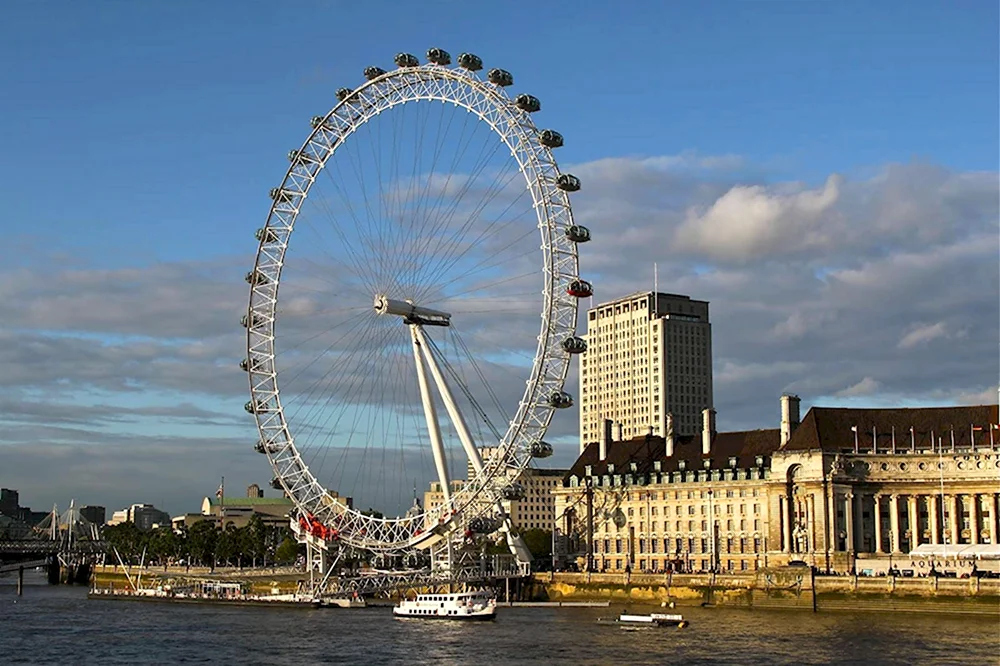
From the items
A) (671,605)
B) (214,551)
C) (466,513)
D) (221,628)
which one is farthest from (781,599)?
(214,551)

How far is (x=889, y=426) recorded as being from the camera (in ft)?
417

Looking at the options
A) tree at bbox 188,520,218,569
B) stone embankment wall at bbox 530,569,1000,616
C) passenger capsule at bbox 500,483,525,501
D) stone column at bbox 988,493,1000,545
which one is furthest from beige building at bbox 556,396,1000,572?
tree at bbox 188,520,218,569

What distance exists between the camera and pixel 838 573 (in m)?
Answer: 112

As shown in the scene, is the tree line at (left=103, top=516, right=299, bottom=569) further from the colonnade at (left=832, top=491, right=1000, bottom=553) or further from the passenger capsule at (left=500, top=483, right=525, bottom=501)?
the passenger capsule at (left=500, top=483, right=525, bottom=501)

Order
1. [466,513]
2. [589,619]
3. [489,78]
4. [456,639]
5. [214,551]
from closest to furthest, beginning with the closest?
[456,639] → [489,78] → [589,619] → [466,513] → [214,551]

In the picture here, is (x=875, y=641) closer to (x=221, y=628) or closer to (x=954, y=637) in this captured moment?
(x=954, y=637)

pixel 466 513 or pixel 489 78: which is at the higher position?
pixel 489 78

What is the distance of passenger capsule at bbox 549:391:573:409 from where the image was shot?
313ft

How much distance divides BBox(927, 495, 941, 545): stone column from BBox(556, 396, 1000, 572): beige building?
0.34 ft

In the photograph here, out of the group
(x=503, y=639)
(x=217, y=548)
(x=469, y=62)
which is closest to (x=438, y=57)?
(x=469, y=62)

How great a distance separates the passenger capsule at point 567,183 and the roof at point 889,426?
43.3 meters

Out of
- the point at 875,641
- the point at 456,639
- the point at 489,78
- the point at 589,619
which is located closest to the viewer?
the point at 875,641

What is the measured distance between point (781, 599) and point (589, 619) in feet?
53.3

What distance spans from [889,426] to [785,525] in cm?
1332
